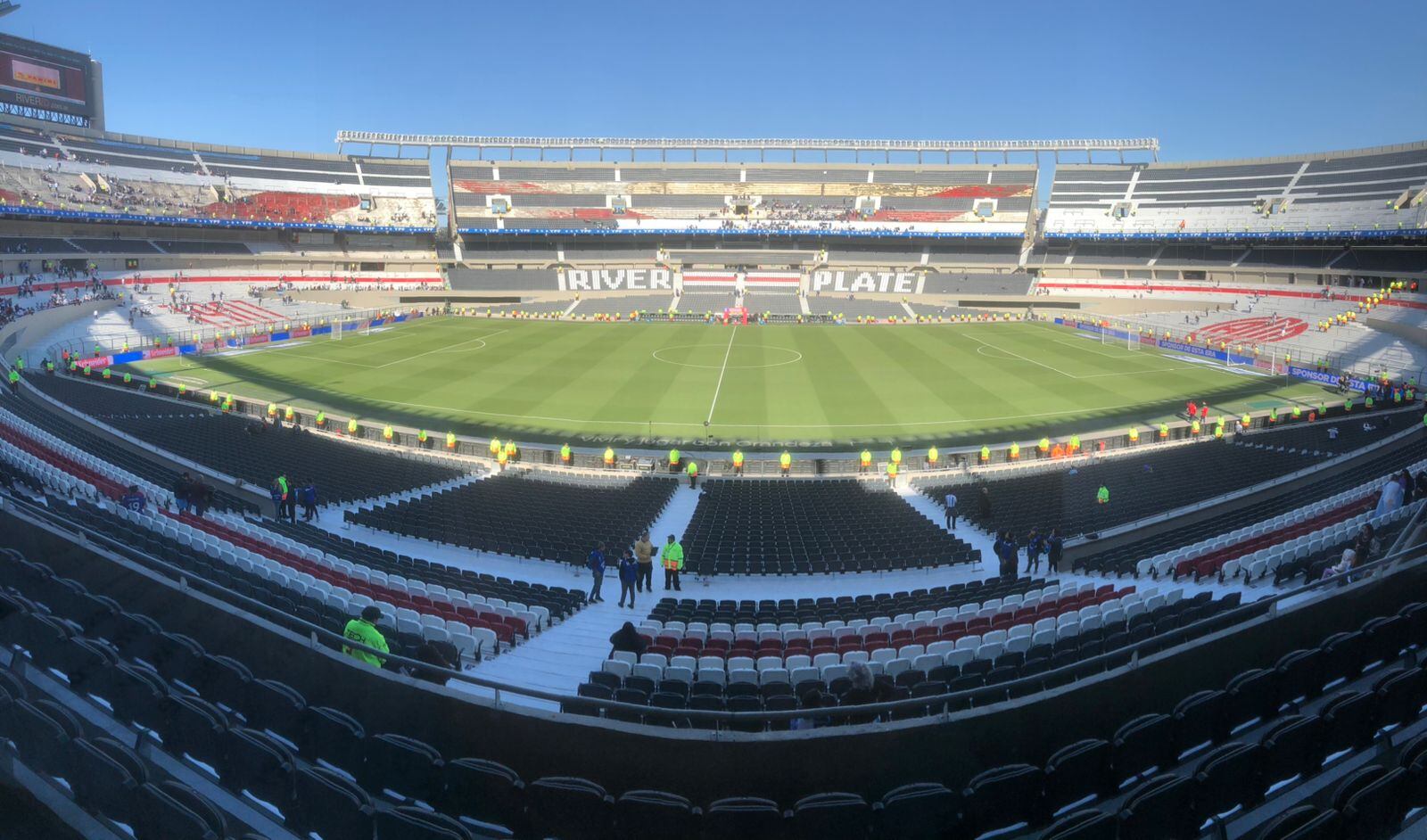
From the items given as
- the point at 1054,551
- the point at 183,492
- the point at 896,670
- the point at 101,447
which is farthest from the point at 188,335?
the point at 896,670

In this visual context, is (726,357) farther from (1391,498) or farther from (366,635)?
(366,635)

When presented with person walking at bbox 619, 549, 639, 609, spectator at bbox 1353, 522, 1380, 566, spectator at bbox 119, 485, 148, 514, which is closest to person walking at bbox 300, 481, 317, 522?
spectator at bbox 119, 485, 148, 514

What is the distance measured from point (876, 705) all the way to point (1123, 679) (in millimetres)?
1998

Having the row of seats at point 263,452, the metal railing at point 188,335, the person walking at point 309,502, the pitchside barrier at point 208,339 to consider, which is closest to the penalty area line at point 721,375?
the row of seats at point 263,452

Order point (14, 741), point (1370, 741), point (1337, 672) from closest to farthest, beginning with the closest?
point (14, 741) → point (1370, 741) → point (1337, 672)

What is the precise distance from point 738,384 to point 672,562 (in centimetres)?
2766

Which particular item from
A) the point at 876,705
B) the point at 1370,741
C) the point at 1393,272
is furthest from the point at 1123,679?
the point at 1393,272

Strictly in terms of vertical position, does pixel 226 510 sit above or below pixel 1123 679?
below

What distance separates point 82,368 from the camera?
36844 mm

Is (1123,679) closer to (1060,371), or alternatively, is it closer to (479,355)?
(1060,371)

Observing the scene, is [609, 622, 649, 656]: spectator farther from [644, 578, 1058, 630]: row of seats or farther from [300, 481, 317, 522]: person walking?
[300, 481, 317, 522]: person walking

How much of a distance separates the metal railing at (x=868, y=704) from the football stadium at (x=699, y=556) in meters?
0.07

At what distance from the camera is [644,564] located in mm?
12758

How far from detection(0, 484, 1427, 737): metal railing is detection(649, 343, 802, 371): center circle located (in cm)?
3793
